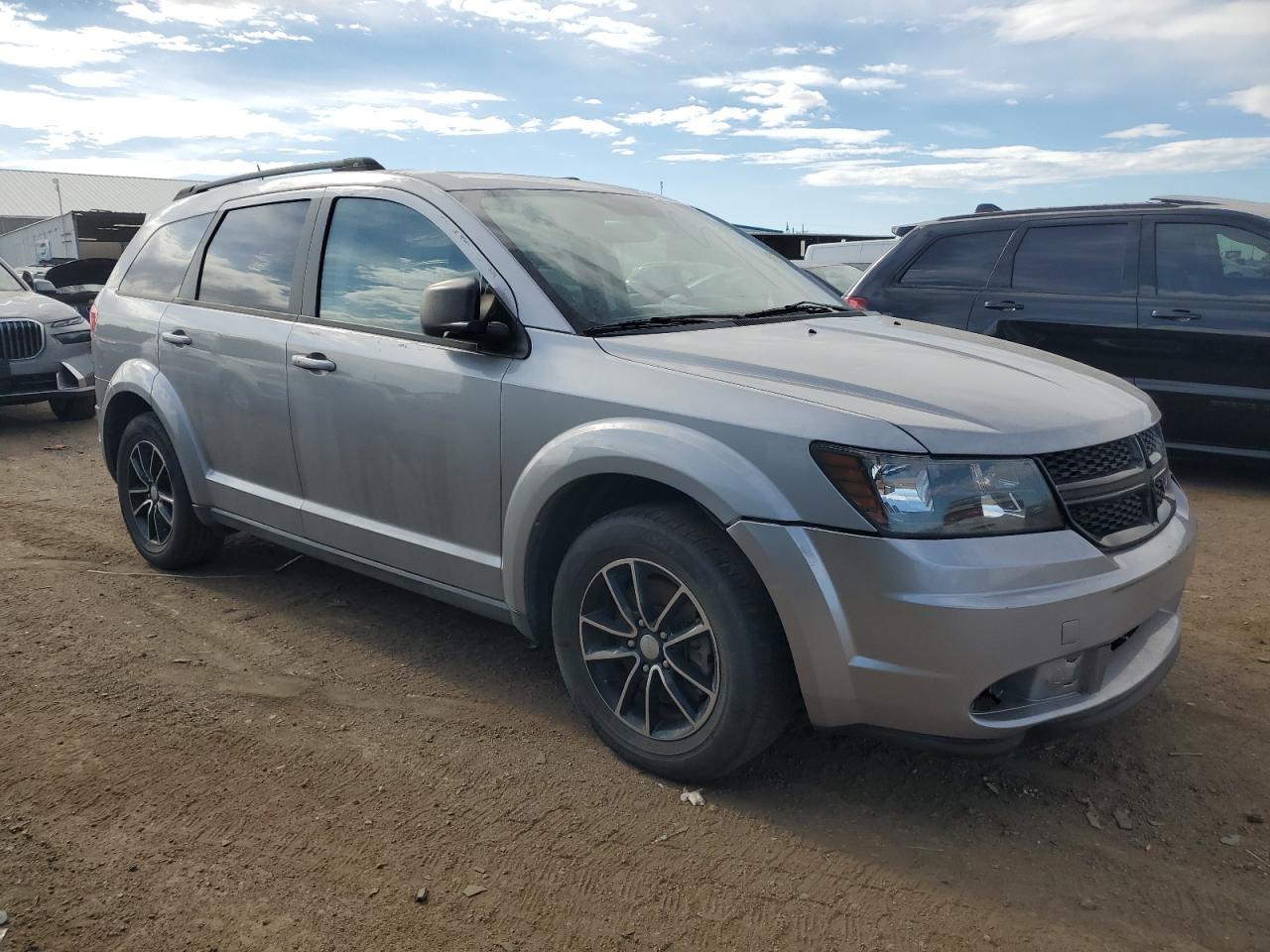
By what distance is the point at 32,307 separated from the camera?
9.70m

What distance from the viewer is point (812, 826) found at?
2.86 metres

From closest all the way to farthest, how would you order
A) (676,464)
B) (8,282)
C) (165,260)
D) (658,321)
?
(676,464), (658,321), (165,260), (8,282)

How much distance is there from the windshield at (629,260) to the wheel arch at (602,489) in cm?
47

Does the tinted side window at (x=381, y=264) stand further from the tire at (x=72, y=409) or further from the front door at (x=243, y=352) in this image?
the tire at (x=72, y=409)

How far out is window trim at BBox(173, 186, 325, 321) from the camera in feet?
13.5

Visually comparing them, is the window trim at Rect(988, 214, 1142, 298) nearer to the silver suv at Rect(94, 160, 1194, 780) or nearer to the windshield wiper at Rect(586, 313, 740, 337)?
the silver suv at Rect(94, 160, 1194, 780)

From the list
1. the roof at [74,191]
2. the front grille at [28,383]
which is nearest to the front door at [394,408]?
the front grille at [28,383]

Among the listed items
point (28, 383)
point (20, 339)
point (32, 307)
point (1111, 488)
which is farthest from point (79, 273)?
point (1111, 488)

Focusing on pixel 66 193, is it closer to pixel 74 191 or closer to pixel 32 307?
pixel 74 191

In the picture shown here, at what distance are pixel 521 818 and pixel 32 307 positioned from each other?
9009 mm

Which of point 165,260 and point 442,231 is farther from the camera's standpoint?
point 165,260

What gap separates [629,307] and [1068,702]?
1.76m

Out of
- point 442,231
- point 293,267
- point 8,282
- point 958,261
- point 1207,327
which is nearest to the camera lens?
point 442,231

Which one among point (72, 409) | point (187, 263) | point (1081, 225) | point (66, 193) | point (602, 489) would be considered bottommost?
point (72, 409)
